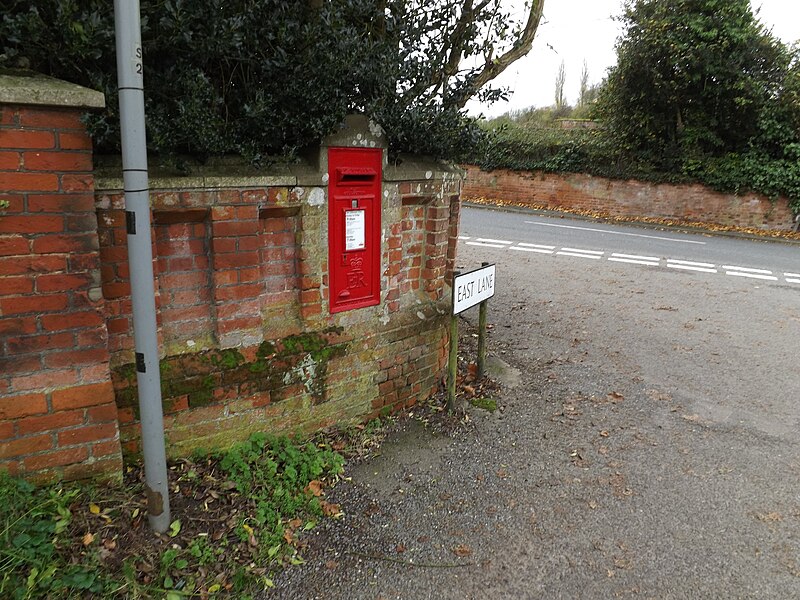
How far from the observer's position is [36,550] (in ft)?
7.47

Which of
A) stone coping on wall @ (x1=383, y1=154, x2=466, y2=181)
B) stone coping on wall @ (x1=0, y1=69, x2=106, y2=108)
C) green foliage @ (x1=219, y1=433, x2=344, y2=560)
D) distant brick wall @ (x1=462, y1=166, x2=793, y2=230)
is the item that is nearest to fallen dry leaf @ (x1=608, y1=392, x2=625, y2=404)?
stone coping on wall @ (x1=383, y1=154, x2=466, y2=181)

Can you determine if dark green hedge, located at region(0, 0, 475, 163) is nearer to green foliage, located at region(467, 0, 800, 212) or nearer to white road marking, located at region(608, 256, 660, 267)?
white road marking, located at region(608, 256, 660, 267)

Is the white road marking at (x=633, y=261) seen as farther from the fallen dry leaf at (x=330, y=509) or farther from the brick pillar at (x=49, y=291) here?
the brick pillar at (x=49, y=291)

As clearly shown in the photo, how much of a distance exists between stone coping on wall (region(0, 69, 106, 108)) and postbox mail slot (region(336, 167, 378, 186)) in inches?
56.8

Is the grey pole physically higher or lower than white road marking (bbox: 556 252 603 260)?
higher

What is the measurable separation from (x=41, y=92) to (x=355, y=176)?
1807 mm

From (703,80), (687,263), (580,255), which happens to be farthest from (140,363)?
(703,80)

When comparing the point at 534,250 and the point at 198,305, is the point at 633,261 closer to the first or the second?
the point at 534,250

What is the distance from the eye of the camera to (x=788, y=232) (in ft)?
54.6

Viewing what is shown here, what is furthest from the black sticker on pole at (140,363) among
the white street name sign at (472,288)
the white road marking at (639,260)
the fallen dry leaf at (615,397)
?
the white road marking at (639,260)

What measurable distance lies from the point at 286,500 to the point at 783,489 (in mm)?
3229

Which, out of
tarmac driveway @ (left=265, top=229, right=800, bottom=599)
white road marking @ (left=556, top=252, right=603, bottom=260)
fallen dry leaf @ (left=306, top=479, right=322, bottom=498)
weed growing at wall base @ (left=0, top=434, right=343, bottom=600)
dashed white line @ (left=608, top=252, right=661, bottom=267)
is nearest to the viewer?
weed growing at wall base @ (left=0, top=434, right=343, bottom=600)

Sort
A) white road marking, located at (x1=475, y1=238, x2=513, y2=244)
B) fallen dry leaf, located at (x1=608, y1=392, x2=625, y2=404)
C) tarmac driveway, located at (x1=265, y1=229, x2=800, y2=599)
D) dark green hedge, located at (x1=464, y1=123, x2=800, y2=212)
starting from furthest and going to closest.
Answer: dark green hedge, located at (x1=464, y1=123, x2=800, y2=212)
white road marking, located at (x1=475, y1=238, x2=513, y2=244)
fallen dry leaf, located at (x1=608, y1=392, x2=625, y2=404)
tarmac driveway, located at (x1=265, y1=229, x2=800, y2=599)

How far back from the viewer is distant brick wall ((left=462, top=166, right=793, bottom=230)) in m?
17.2
